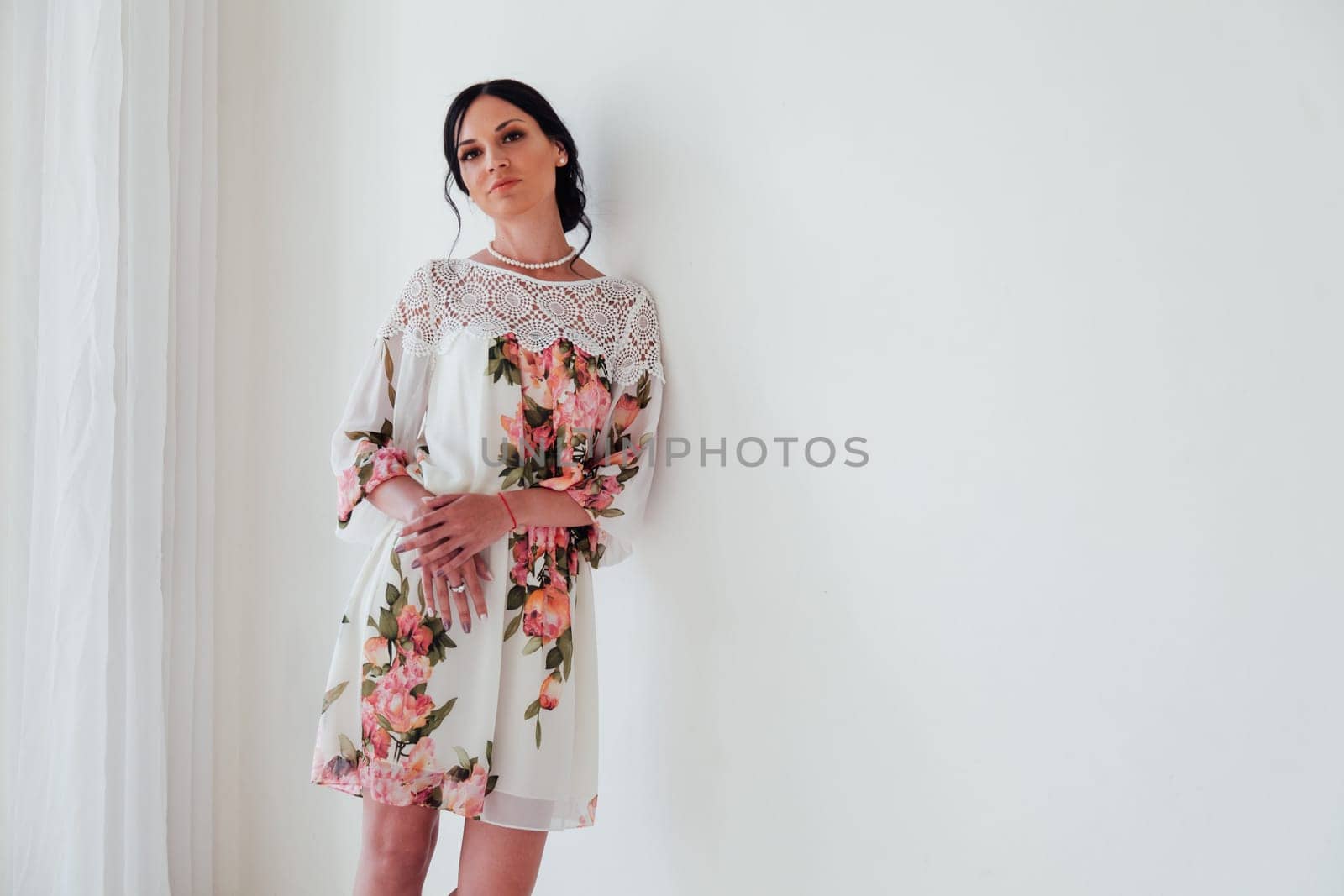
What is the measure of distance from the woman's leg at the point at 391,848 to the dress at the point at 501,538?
0.18 feet

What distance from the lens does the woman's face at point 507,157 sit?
1.47 meters

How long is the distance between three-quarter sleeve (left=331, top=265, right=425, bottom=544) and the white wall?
0.34 m

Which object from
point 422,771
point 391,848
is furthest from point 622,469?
point 391,848

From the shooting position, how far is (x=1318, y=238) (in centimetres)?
90

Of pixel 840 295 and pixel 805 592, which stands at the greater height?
pixel 840 295

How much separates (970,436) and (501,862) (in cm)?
86

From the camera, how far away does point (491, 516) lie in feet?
4.50

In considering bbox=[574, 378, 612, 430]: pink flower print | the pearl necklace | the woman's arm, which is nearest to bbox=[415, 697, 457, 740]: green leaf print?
the woman's arm

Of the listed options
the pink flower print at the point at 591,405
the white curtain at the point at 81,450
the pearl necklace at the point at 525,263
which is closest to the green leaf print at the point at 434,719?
the pink flower print at the point at 591,405

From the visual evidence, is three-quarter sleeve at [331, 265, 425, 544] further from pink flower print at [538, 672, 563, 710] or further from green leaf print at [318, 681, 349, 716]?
pink flower print at [538, 672, 563, 710]

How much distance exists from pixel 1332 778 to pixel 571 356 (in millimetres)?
998

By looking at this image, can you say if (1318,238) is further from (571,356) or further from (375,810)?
(375,810)

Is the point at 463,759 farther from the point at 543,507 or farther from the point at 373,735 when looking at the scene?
the point at 543,507

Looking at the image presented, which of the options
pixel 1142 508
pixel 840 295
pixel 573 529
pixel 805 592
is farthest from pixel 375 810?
pixel 1142 508
